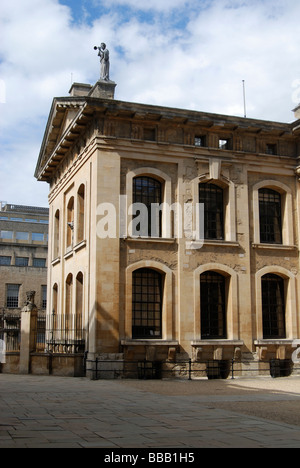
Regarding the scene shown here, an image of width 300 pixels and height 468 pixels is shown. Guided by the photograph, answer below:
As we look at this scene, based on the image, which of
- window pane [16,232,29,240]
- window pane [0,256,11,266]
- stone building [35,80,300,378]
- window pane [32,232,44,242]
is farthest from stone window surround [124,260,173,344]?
window pane [32,232,44,242]

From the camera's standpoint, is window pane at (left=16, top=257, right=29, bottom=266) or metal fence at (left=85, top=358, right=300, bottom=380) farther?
window pane at (left=16, top=257, right=29, bottom=266)

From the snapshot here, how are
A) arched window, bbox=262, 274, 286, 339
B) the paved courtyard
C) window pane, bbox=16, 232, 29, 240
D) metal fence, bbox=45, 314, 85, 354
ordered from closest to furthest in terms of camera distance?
the paved courtyard < metal fence, bbox=45, 314, 85, 354 < arched window, bbox=262, 274, 286, 339 < window pane, bbox=16, 232, 29, 240

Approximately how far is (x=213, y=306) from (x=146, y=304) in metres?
3.14

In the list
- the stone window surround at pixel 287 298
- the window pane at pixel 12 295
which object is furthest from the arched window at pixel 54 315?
the window pane at pixel 12 295

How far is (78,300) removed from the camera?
91.2 feet

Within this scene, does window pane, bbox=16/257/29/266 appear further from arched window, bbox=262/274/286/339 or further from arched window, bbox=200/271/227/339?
arched window, bbox=262/274/286/339

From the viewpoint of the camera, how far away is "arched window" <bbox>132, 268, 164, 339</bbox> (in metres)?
24.7

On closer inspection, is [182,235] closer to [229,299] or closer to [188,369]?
[229,299]

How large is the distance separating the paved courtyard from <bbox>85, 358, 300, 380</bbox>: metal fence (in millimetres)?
1943

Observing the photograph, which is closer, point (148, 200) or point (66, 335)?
point (148, 200)

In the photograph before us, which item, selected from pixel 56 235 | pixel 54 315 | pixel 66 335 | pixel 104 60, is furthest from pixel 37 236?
pixel 104 60

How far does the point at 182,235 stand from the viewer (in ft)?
83.6

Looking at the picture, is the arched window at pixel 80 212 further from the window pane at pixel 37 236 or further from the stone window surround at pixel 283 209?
the window pane at pixel 37 236
